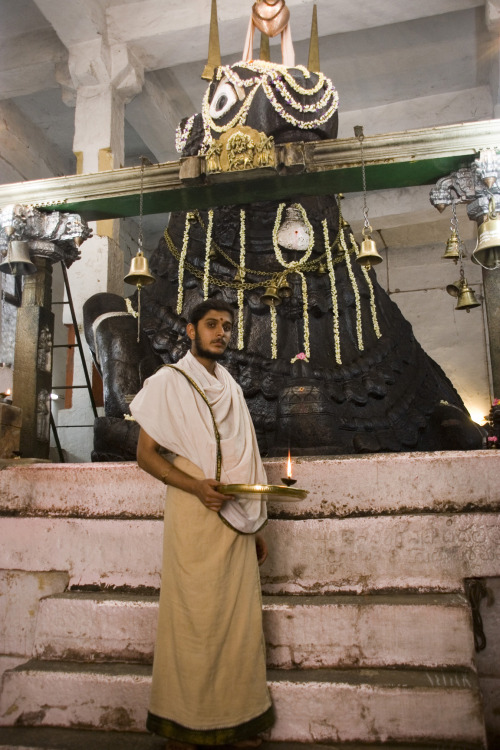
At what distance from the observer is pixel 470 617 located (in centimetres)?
254

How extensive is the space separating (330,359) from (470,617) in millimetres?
2579

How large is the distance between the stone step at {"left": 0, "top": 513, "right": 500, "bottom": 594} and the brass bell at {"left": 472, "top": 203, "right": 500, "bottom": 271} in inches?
72.2

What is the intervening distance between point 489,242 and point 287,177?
1.38 m

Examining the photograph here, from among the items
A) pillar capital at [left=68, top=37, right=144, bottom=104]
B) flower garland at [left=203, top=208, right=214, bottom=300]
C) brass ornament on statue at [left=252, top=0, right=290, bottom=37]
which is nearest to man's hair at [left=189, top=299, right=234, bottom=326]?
flower garland at [left=203, top=208, right=214, bottom=300]

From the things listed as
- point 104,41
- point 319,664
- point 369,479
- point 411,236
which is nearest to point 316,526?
point 369,479

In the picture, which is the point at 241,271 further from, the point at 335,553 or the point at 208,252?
the point at 335,553

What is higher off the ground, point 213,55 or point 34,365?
point 213,55

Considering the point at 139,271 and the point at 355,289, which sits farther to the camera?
the point at 355,289

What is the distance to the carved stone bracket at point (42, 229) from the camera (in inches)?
176

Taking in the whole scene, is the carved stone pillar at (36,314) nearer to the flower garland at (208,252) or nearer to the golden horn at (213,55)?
the flower garland at (208,252)

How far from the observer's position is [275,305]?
16.0ft

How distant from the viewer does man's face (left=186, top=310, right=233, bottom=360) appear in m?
2.52

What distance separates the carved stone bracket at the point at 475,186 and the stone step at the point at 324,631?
8.28 ft

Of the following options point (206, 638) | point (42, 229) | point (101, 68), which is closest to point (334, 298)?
point (42, 229)
